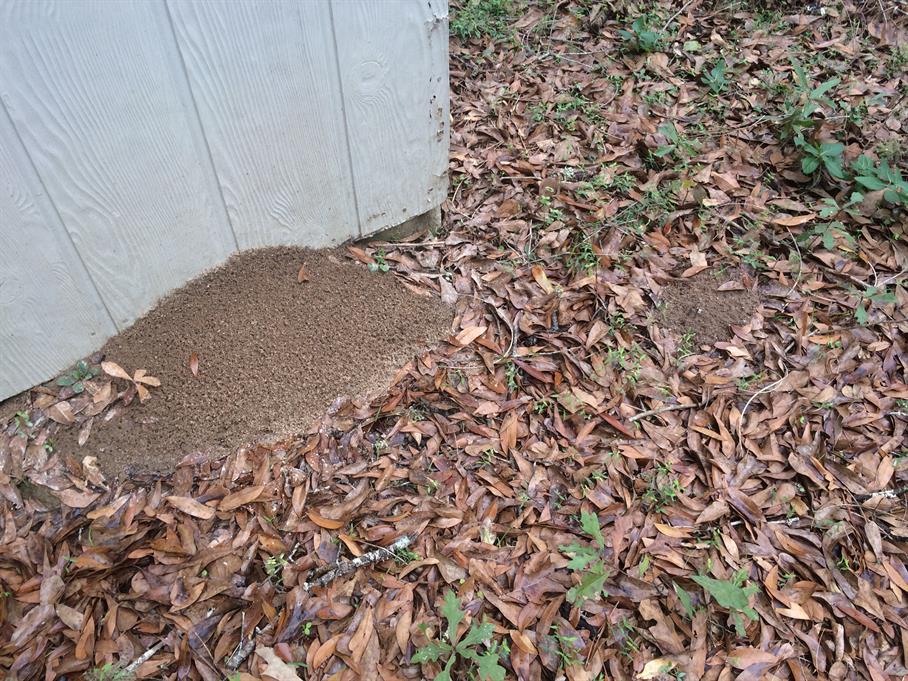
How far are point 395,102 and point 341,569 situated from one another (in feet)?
4.91

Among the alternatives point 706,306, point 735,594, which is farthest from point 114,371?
point 706,306

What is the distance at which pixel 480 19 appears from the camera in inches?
142

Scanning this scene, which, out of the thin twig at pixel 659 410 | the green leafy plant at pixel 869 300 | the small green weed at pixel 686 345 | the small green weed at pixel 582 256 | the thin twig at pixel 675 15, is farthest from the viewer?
the thin twig at pixel 675 15

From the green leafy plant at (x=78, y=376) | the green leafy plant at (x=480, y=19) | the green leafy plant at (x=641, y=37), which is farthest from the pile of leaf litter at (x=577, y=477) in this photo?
the green leafy plant at (x=480, y=19)

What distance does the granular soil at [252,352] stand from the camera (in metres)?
1.93

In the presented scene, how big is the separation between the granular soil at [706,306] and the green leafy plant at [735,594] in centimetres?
90

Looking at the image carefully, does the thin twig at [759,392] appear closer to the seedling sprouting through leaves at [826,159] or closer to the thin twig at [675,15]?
the seedling sprouting through leaves at [826,159]

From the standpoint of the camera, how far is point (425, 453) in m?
A: 2.00

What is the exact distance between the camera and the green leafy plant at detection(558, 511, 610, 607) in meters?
1.68

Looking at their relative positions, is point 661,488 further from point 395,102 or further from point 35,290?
point 35,290

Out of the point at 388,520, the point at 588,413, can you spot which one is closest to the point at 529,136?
the point at 588,413

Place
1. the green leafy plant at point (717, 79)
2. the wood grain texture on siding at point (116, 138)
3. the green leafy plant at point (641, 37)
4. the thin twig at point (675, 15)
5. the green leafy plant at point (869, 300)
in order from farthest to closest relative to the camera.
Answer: the thin twig at point (675, 15) < the green leafy plant at point (641, 37) < the green leafy plant at point (717, 79) < the green leafy plant at point (869, 300) < the wood grain texture on siding at point (116, 138)

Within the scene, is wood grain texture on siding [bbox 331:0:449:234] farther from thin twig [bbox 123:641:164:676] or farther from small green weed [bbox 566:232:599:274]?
thin twig [bbox 123:641:164:676]

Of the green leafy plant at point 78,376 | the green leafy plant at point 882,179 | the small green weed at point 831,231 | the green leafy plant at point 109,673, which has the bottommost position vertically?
the green leafy plant at point 109,673
